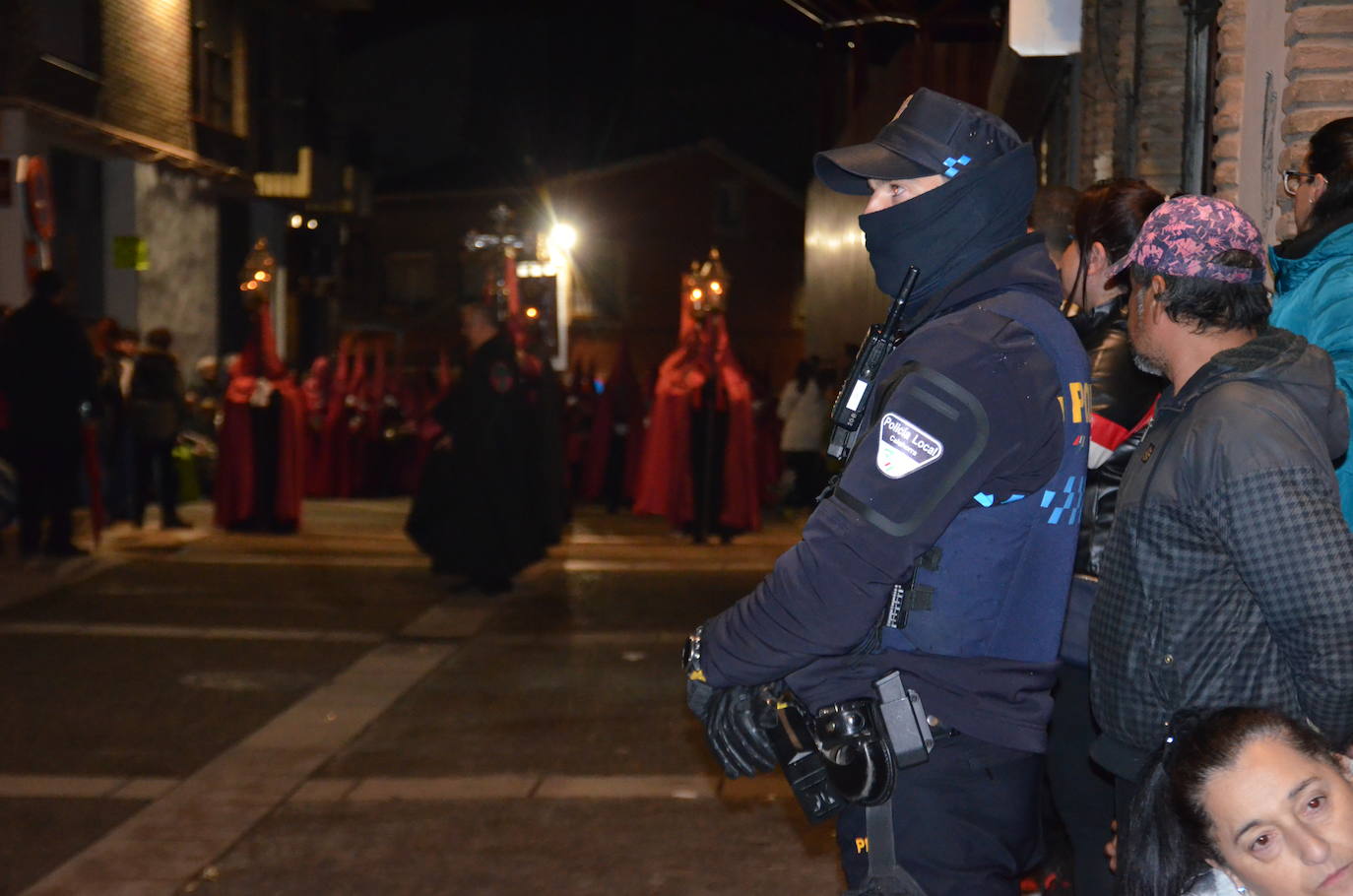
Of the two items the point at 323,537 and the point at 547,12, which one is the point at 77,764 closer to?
the point at 323,537

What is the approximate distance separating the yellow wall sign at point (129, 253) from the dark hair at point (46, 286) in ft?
Answer: 31.2

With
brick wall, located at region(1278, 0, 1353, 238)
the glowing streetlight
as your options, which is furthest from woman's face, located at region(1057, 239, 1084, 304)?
the glowing streetlight

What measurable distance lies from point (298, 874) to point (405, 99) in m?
51.0

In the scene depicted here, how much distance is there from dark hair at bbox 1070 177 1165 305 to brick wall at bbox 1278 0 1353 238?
919mm

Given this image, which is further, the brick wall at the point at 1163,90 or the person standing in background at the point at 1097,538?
the brick wall at the point at 1163,90

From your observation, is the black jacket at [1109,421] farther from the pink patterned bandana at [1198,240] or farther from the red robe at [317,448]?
the red robe at [317,448]

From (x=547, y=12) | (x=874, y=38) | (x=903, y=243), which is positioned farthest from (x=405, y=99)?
(x=903, y=243)

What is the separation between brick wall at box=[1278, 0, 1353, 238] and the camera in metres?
4.88

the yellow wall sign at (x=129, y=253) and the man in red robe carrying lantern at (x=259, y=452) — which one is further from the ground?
the yellow wall sign at (x=129, y=253)

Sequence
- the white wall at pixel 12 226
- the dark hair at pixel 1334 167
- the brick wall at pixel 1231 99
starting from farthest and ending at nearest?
the white wall at pixel 12 226 < the brick wall at pixel 1231 99 < the dark hair at pixel 1334 167

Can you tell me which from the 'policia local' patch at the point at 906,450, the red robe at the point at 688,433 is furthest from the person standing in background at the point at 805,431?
the 'policia local' patch at the point at 906,450

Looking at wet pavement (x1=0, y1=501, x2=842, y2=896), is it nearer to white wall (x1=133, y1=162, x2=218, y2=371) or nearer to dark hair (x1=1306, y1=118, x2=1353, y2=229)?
dark hair (x1=1306, y1=118, x2=1353, y2=229)

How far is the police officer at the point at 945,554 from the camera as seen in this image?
2756 mm

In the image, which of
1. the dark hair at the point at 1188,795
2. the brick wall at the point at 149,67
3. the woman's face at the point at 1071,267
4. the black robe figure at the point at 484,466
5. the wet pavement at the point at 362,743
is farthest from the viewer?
the brick wall at the point at 149,67
